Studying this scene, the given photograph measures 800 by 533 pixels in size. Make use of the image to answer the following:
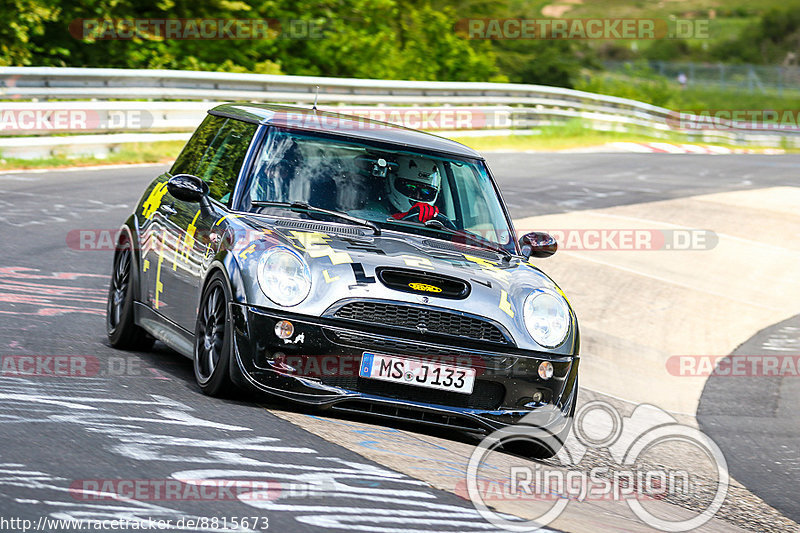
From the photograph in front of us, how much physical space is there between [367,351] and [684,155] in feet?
72.8

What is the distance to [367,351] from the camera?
19.5ft

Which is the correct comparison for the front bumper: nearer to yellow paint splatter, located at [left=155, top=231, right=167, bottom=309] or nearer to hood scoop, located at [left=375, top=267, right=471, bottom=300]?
hood scoop, located at [left=375, top=267, right=471, bottom=300]

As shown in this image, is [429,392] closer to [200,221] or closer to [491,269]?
[491,269]

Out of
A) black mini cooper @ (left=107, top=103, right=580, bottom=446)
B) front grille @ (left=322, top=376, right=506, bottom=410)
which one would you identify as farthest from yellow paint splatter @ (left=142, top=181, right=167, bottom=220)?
front grille @ (left=322, top=376, right=506, bottom=410)

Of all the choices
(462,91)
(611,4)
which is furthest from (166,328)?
(611,4)

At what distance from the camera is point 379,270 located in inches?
239

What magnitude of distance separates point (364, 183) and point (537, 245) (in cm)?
124

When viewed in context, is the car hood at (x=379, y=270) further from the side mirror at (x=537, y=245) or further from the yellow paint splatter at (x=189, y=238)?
the side mirror at (x=537, y=245)

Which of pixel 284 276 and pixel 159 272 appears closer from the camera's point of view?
pixel 284 276

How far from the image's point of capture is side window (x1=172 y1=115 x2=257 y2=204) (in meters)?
7.02

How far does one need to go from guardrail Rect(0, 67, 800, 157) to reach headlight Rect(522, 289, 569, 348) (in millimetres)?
4488

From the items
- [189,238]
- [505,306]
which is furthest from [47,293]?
[505,306]

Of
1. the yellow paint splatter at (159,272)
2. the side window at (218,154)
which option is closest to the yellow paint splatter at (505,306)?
the side window at (218,154)

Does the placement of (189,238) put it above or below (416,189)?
below
